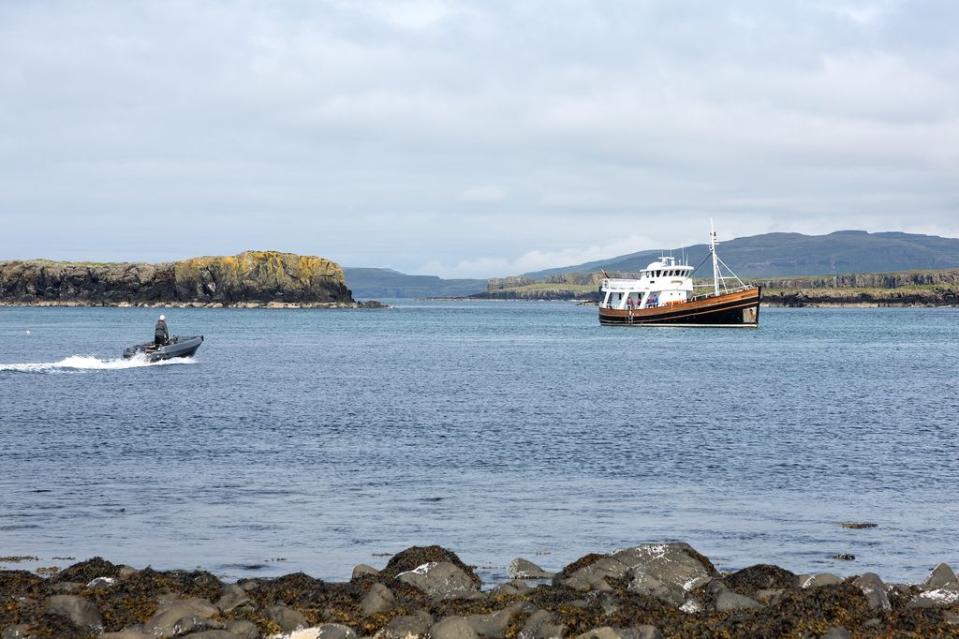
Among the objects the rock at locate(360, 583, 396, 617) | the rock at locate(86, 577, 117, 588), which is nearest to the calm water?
the rock at locate(86, 577, 117, 588)

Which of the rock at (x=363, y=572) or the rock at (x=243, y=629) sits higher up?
the rock at (x=243, y=629)

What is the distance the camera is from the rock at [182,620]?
1041 cm

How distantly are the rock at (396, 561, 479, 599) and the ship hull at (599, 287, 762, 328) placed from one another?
307 feet

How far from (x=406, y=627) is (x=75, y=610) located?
3.25 metres

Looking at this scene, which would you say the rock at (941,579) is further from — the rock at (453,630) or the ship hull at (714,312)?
the ship hull at (714,312)

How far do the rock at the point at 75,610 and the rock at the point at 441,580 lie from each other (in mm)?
3353

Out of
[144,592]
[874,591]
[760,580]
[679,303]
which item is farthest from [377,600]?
[679,303]

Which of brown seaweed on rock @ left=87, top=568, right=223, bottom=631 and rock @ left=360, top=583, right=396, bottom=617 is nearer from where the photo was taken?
brown seaweed on rock @ left=87, top=568, right=223, bottom=631

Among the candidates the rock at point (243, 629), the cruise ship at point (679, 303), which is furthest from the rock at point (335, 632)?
the cruise ship at point (679, 303)

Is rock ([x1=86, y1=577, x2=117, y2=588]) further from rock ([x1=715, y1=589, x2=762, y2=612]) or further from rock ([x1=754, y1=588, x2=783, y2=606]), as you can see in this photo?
rock ([x1=754, y1=588, x2=783, y2=606])

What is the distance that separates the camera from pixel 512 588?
12.5 meters

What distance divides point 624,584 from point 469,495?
7.75 metres

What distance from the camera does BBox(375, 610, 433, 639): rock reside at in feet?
34.4

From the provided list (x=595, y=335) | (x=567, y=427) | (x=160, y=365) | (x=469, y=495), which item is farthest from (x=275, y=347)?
(x=469, y=495)
